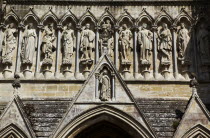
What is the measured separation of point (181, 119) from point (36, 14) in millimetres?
6803

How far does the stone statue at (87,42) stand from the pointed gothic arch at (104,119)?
9.38 ft

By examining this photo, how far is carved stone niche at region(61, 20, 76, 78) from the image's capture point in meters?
14.6

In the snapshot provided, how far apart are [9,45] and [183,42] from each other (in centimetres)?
627

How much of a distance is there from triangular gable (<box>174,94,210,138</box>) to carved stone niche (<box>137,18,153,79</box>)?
2.62m

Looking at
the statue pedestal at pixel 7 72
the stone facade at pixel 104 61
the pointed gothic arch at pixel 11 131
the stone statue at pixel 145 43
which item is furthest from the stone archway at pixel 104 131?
the statue pedestal at pixel 7 72

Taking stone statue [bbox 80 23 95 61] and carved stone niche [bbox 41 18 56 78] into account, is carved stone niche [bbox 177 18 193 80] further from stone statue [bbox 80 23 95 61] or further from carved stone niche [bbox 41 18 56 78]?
carved stone niche [bbox 41 18 56 78]

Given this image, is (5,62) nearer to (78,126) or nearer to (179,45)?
(78,126)

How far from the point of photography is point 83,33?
1509 centimetres

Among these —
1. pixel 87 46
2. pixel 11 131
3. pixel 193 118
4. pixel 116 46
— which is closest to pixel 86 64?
pixel 87 46

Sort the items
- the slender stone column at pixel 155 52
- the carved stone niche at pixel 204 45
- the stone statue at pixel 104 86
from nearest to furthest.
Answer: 1. the stone statue at pixel 104 86
2. the carved stone niche at pixel 204 45
3. the slender stone column at pixel 155 52

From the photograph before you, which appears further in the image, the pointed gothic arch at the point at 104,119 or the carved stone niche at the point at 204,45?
the carved stone niche at the point at 204,45

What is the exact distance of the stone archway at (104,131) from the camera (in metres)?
12.9

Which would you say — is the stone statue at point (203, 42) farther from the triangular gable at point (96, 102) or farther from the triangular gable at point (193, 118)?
the triangular gable at point (96, 102)

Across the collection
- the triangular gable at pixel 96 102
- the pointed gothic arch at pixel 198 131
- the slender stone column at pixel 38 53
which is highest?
the slender stone column at pixel 38 53
